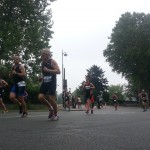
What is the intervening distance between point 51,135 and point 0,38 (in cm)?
2796

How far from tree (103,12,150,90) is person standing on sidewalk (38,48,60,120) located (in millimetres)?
53972

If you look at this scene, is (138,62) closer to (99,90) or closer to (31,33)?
(31,33)

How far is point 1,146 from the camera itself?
4.58 m

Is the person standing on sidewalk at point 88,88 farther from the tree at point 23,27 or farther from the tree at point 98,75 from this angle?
the tree at point 98,75

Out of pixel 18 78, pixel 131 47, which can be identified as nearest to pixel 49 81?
pixel 18 78


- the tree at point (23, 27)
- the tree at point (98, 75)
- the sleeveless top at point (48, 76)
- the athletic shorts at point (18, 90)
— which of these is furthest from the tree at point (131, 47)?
the sleeveless top at point (48, 76)

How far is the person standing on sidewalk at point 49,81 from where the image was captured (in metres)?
9.56

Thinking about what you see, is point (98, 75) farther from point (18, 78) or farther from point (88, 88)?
point (18, 78)

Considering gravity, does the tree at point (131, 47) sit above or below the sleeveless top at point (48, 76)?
above

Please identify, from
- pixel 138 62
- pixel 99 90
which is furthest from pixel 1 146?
pixel 99 90

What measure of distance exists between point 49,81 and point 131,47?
181 feet

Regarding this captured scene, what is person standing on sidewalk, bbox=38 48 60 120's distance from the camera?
9562 mm

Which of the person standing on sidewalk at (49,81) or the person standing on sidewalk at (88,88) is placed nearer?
the person standing on sidewalk at (49,81)

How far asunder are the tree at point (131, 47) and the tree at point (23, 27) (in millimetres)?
28124
